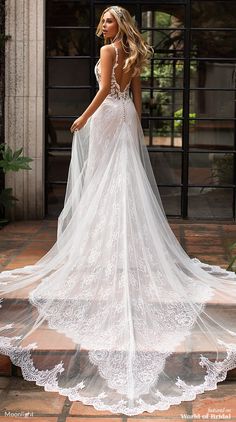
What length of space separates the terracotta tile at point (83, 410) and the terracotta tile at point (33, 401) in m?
0.07

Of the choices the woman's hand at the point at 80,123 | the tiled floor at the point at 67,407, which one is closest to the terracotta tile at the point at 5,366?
the tiled floor at the point at 67,407

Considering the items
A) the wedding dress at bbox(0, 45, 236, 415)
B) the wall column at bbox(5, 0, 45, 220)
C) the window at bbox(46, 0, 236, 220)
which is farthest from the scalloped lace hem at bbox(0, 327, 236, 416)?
the window at bbox(46, 0, 236, 220)

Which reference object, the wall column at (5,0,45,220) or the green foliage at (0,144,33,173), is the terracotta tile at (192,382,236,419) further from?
the wall column at (5,0,45,220)

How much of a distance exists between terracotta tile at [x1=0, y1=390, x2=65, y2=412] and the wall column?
12.1 ft

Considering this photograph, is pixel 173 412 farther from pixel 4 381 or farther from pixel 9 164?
pixel 9 164

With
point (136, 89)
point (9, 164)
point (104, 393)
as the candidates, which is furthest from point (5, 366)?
point (9, 164)

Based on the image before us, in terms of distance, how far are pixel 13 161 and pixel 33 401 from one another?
3.45 meters

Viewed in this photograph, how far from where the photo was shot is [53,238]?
261 inches

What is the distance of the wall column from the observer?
7211mm

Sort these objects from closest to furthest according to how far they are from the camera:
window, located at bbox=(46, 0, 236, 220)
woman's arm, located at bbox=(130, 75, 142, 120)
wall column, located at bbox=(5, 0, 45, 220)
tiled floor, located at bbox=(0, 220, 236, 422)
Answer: tiled floor, located at bbox=(0, 220, 236, 422)
woman's arm, located at bbox=(130, 75, 142, 120)
wall column, located at bbox=(5, 0, 45, 220)
window, located at bbox=(46, 0, 236, 220)

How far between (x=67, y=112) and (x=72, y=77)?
14.6 inches

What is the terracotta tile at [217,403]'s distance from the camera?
368cm

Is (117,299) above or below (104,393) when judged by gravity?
above

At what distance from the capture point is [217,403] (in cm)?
378
